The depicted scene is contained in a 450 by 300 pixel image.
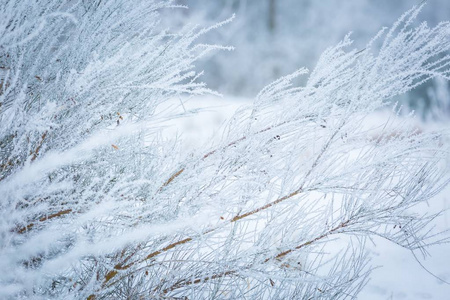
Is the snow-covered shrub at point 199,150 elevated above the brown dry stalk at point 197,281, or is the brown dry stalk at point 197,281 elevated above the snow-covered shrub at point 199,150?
the snow-covered shrub at point 199,150

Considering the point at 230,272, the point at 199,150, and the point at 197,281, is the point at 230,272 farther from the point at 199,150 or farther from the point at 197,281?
the point at 199,150

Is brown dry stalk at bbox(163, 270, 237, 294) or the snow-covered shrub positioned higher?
the snow-covered shrub

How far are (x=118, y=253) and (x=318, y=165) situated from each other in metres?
0.85

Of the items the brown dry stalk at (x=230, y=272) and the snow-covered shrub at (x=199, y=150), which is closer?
the snow-covered shrub at (x=199, y=150)

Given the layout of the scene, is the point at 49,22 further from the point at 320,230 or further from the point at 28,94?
the point at 320,230

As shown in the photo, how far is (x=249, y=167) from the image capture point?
47.4 inches

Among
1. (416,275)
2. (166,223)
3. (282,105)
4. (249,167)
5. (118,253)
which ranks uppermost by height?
(416,275)

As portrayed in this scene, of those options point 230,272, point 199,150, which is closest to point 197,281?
point 230,272

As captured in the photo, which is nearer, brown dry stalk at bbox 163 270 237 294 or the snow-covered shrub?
the snow-covered shrub

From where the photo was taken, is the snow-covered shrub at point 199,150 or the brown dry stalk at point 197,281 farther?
the brown dry stalk at point 197,281

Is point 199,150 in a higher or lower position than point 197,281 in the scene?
higher

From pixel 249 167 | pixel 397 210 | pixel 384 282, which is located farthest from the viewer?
pixel 384 282

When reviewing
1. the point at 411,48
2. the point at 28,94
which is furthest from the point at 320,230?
the point at 28,94

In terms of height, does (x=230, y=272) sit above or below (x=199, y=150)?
below
